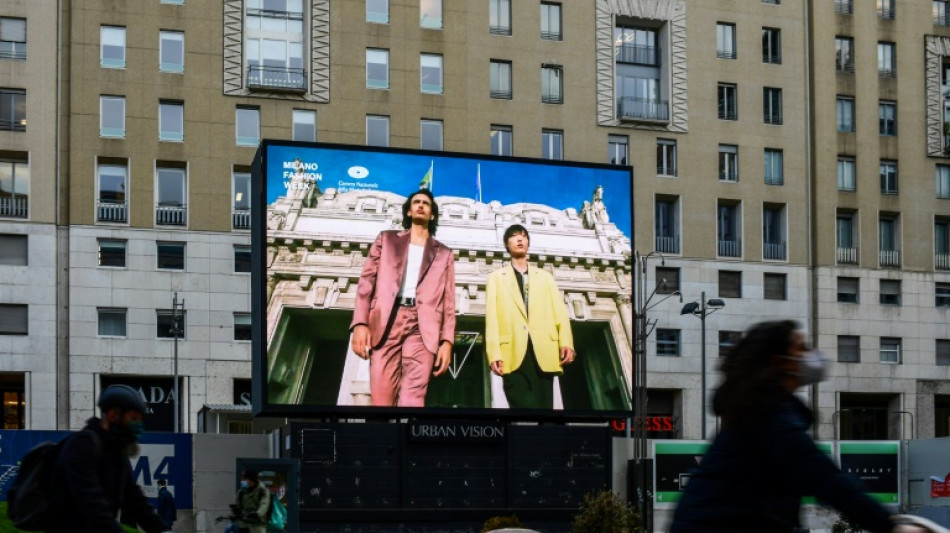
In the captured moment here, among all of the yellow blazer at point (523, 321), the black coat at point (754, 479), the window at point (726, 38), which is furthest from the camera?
the window at point (726, 38)

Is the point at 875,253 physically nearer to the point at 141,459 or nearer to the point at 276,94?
the point at 276,94

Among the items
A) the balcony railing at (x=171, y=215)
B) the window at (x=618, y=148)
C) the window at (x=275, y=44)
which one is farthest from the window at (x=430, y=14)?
the balcony railing at (x=171, y=215)

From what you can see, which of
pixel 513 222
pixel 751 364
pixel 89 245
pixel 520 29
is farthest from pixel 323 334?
pixel 751 364

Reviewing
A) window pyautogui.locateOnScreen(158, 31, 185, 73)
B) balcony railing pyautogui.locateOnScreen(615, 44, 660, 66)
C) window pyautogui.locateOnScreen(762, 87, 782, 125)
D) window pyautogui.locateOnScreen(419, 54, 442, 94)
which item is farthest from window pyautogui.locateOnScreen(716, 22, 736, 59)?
window pyautogui.locateOnScreen(158, 31, 185, 73)

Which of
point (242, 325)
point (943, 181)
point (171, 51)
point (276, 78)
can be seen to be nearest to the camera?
point (242, 325)

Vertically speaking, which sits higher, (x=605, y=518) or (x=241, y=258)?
(x=241, y=258)

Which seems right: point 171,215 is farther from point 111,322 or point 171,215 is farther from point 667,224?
point 667,224

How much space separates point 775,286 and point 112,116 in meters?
29.6

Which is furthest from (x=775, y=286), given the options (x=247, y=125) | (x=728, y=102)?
(x=247, y=125)

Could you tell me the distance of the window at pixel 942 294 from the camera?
225 feet

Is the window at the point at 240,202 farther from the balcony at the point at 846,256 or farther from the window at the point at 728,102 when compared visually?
the balcony at the point at 846,256

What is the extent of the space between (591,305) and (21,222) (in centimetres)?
2565

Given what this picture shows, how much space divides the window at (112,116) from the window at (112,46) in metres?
1.37

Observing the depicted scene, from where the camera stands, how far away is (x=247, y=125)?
2341 inches
